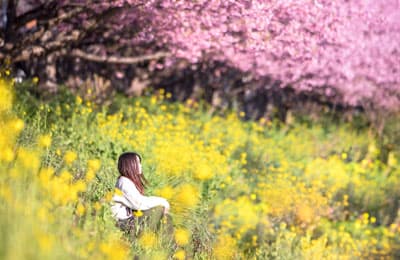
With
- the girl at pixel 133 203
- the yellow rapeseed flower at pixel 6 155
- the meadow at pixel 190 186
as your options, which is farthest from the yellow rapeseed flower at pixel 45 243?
the girl at pixel 133 203

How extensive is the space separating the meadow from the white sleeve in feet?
0.87

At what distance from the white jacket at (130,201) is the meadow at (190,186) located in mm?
218

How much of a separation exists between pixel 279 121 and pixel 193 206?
408 inches

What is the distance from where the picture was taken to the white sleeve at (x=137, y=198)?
6070mm

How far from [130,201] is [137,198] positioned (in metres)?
0.06

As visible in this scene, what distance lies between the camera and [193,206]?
301 inches

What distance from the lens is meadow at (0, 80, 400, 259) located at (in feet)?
14.4

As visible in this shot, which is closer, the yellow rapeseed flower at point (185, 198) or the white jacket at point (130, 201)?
the white jacket at point (130, 201)

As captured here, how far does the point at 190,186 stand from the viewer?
816 cm

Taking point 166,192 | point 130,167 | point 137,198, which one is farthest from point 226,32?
point 137,198

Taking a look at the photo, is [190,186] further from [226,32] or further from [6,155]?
[6,155]

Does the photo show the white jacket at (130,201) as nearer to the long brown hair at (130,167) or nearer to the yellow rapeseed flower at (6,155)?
the long brown hair at (130,167)

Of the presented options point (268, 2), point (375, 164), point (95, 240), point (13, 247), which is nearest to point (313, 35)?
point (268, 2)

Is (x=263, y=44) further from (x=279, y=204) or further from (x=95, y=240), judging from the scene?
(x=95, y=240)
